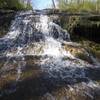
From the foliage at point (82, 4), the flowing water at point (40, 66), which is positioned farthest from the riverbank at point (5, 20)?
the foliage at point (82, 4)

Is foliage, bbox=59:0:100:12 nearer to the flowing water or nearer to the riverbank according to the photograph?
the riverbank

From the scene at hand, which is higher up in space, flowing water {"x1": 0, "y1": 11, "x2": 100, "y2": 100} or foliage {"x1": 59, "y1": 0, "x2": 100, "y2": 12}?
foliage {"x1": 59, "y1": 0, "x2": 100, "y2": 12}

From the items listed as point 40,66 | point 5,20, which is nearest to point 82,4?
point 5,20

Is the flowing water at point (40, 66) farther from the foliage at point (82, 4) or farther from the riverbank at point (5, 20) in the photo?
the foliage at point (82, 4)

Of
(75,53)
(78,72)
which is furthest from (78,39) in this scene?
(78,72)

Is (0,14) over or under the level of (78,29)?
over

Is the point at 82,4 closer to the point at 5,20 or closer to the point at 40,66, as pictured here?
the point at 5,20

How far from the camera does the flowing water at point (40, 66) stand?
20.8ft

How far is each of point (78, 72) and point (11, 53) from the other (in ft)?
10.7

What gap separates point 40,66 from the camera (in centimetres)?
812

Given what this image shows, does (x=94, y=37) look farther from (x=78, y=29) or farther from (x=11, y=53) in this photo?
(x=11, y=53)

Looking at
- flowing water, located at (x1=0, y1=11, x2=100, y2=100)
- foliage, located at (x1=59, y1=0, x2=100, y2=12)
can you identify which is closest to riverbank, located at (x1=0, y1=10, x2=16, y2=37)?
flowing water, located at (x1=0, y1=11, x2=100, y2=100)

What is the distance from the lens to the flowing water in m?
6.35

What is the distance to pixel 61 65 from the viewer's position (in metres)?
8.30
